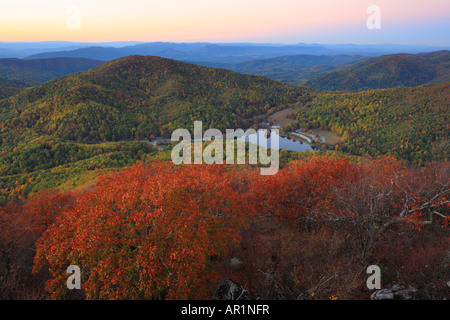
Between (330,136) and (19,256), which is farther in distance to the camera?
(330,136)

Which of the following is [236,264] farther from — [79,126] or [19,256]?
[79,126]

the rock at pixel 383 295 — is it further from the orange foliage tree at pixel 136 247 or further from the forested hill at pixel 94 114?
the forested hill at pixel 94 114

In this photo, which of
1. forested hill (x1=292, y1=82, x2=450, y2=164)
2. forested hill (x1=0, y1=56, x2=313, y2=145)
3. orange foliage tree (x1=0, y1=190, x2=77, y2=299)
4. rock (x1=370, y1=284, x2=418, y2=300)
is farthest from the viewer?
forested hill (x1=0, y1=56, x2=313, y2=145)

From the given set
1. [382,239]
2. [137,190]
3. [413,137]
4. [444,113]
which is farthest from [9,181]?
[444,113]

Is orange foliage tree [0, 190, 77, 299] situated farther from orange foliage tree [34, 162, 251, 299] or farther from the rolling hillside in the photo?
the rolling hillside

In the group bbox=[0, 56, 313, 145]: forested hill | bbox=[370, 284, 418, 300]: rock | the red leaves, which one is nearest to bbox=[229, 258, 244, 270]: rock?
the red leaves

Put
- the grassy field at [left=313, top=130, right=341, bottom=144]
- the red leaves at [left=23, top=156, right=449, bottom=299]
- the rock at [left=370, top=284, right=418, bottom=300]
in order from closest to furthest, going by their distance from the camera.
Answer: the rock at [left=370, top=284, right=418, bottom=300] → the red leaves at [left=23, top=156, right=449, bottom=299] → the grassy field at [left=313, top=130, right=341, bottom=144]

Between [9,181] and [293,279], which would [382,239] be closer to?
[293,279]

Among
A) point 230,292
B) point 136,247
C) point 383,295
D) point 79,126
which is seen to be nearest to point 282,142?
point 79,126
